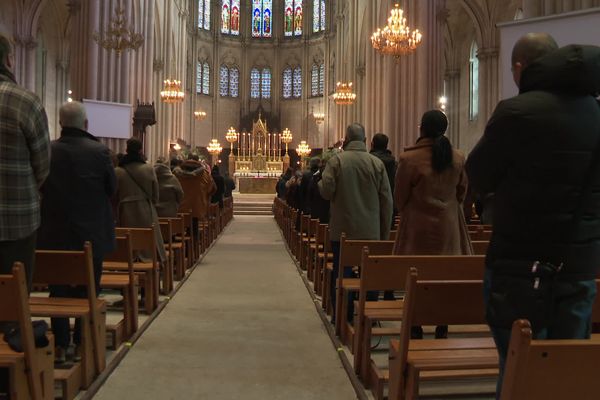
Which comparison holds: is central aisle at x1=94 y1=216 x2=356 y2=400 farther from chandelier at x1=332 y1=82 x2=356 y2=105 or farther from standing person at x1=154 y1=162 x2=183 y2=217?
chandelier at x1=332 y1=82 x2=356 y2=105

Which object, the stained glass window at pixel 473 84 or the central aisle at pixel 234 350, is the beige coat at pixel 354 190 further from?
the stained glass window at pixel 473 84

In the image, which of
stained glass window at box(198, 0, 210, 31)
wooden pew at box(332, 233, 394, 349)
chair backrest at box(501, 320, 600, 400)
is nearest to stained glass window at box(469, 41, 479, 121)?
stained glass window at box(198, 0, 210, 31)

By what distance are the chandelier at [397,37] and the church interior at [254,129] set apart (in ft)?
0.19

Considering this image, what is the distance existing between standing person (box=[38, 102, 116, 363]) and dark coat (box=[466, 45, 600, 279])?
3.11 m

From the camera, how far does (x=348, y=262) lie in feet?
16.9

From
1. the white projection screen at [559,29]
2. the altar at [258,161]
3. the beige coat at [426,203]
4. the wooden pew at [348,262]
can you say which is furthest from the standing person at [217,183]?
the altar at [258,161]

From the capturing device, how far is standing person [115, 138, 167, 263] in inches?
266

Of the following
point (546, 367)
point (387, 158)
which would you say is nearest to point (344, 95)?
point (387, 158)

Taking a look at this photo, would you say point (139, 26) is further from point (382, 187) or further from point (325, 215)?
point (382, 187)

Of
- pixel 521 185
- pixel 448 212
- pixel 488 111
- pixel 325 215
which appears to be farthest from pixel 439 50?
pixel 521 185

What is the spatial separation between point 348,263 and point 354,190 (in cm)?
85

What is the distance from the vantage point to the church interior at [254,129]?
4.29 m

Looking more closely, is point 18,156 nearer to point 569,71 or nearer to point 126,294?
point 126,294

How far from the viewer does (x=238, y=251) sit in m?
12.8
